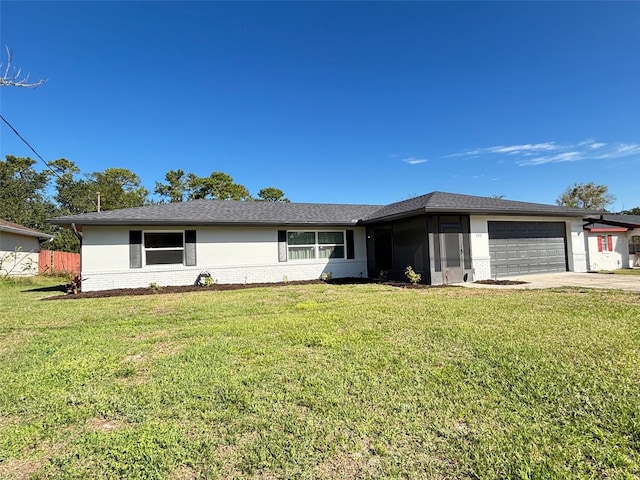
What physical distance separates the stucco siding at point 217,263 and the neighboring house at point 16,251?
7835mm

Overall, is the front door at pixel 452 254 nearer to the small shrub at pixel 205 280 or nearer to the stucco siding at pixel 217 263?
the stucco siding at pixel 217 263

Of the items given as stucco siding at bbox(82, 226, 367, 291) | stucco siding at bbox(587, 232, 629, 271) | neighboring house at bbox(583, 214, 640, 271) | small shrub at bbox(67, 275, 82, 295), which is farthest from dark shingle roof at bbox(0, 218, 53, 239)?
neighboring house at bbox(583, 214, 640, 271)

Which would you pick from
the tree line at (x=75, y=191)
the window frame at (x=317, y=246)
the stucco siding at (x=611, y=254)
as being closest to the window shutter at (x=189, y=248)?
the window frame at (x=317, y=246)

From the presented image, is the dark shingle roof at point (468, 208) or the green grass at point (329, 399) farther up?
the dark shingle roof at point (468, 208)

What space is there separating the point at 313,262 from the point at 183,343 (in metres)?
9.53

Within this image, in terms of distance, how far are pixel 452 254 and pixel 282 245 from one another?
6.64m

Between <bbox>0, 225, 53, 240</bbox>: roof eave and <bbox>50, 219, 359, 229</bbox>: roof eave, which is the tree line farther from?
<bbox>50, 219, 359, 229</bbox>: roof eave

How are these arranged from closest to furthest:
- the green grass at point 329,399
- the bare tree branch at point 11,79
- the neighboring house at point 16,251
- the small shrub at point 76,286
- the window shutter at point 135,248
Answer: the green grass at point 329,399, the bare tree branch at point 11,79, the small shrub at point 76,286, the window shutter at point 135,248, the neighboring house at point 16,251

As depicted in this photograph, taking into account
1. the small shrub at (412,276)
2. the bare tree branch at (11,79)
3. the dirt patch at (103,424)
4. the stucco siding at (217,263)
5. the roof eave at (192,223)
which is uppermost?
the bare tree branch at (11,79)

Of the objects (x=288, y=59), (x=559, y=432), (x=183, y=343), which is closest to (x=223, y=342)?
(x=183, y=343)

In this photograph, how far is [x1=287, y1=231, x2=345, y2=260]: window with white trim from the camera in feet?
45.4

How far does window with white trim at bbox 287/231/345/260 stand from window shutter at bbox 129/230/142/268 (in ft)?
18.4

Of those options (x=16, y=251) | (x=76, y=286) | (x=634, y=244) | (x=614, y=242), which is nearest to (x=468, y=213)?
(x=614, y=242)

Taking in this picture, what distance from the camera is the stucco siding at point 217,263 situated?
37.0ft
